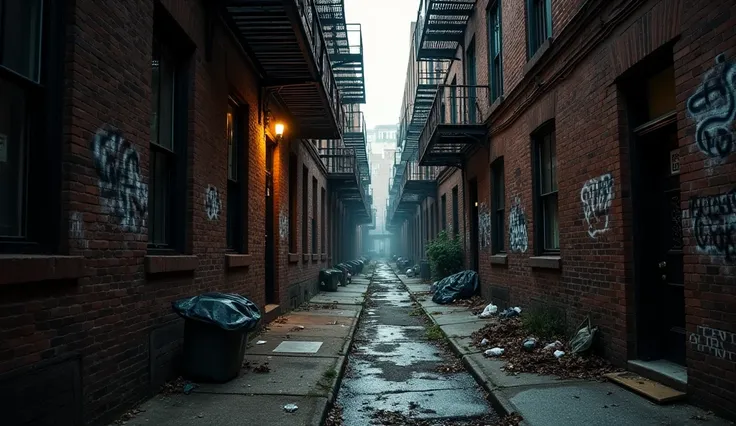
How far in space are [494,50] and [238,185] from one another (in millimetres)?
7102

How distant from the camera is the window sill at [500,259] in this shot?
38.3 ft

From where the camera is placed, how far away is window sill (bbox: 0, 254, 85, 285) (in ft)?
11.0

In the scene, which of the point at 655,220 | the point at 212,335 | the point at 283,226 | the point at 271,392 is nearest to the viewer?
the point at 271,392

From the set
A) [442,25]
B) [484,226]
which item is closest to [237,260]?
[484,226]

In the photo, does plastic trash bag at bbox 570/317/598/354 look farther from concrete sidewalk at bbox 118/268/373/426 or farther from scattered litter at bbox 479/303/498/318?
scattered litter at bbox 479/303/498/318

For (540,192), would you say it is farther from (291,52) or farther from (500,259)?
(291,52)

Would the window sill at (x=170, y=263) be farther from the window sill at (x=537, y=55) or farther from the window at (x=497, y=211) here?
the window at (x=497, y=211)

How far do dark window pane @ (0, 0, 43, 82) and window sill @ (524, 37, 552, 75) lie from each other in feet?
22.6

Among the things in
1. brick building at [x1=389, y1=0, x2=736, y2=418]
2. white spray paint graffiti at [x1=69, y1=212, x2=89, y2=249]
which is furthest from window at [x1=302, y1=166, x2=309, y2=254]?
white spray paint graffiti at [x1=69, y1=212, x2=89, y2=249]

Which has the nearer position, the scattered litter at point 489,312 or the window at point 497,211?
the scattered litter at point 489,312

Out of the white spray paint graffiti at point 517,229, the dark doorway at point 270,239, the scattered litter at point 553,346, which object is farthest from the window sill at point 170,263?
the white spray paint graffiti at point 517,229

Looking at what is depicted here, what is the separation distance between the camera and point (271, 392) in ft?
18.7

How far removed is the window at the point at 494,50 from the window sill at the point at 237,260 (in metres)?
6.85

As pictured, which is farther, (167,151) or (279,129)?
(279,129)
